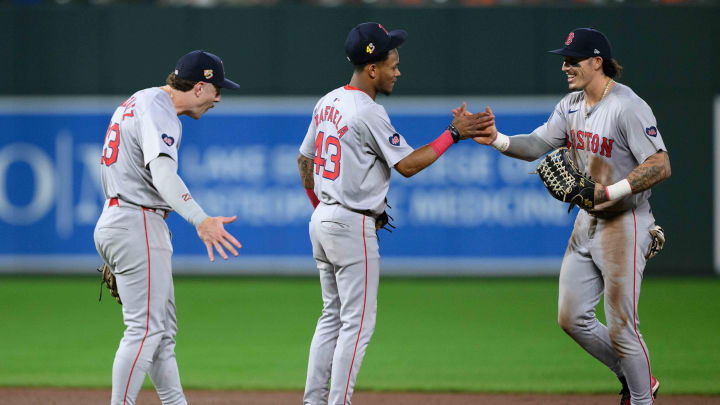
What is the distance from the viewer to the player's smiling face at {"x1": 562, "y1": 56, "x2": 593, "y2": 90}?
17.5ft

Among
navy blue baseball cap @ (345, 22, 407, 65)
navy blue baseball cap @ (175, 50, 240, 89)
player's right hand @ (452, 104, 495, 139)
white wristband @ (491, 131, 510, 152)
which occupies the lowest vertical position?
white wristband @ (491, 131, 510, 152)

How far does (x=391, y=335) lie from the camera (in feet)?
28.2

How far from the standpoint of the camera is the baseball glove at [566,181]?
516 centimetres

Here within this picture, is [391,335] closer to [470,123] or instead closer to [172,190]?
[470,123]

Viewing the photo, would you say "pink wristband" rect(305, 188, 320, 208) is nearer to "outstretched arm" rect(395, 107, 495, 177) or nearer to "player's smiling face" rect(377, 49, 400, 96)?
"outstretched arm" rect(395, 107, 495, 177)

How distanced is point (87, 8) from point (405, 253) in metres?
5.06

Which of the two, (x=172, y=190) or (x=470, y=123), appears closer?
(x=172, y=190)

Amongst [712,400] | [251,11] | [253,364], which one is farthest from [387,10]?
[712,400]

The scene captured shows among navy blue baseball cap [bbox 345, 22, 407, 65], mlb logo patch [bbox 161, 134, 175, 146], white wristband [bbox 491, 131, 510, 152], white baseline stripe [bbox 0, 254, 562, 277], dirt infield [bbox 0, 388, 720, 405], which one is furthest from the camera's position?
white baseline stripe [bbox 0, 254, 562, 277]

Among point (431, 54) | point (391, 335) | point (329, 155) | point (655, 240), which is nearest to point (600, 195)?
point (655, 240)

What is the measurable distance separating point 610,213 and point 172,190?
2342 mm

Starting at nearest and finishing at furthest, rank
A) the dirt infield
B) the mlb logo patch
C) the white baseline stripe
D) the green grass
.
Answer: the mlb logo patch → the dirt infield → the green grass → the white baseline stripe

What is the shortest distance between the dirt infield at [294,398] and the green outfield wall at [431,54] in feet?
20.3

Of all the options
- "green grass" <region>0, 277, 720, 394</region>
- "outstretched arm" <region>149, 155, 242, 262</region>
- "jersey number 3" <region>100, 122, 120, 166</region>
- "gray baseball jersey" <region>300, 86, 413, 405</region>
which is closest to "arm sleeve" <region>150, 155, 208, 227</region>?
"outstretched arm" <region>149, 155, 242, 262</region>
